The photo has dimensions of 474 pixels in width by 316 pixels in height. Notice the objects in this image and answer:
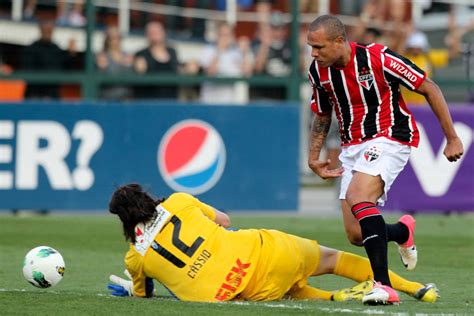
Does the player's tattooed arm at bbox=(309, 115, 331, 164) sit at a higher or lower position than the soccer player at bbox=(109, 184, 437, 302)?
higher

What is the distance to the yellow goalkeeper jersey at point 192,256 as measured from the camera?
7254 millimetres

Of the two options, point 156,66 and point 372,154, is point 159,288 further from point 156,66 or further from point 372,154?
point 156,66

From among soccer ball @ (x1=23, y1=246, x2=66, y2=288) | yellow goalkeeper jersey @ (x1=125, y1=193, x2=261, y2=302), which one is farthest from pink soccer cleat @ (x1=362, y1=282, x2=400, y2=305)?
soccer ball @ (x1=23, y1=246, x2=66, y2=288)

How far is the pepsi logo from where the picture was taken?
1477 cm

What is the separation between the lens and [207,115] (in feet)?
49.3

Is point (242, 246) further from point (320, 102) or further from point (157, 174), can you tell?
point (157, 174)

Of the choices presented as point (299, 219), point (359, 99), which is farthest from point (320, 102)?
point (299, 219)

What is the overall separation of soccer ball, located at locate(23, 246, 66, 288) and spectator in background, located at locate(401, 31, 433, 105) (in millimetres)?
9357

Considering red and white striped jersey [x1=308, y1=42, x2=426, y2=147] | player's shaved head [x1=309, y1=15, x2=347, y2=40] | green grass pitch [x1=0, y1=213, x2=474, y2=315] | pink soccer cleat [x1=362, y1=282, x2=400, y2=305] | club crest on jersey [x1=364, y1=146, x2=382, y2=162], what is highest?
player's shaved head [x1=309, y1=15, x2=347, y2=40]

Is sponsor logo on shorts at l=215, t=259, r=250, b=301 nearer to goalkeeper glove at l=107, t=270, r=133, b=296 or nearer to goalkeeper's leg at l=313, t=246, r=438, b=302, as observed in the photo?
goalkeeper's leg at l=313, t=246, r=438, b=302

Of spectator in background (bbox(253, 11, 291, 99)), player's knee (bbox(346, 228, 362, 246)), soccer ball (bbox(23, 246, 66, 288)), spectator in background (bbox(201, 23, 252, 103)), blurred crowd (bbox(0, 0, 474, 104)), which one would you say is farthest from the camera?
spectator in background (bbox(201, 23, 252, 103))

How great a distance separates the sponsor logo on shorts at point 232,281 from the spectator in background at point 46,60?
915cm

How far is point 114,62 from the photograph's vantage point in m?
16.3

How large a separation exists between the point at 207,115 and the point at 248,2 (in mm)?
2196
